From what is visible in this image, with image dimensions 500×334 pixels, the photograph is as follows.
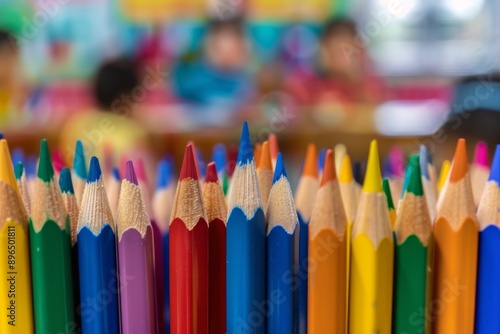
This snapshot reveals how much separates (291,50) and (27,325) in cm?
124

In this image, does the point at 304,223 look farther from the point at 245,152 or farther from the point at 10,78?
the point at 10,78

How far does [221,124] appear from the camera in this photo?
1.40 metres

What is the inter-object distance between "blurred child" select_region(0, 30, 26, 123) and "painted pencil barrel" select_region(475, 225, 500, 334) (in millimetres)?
1230

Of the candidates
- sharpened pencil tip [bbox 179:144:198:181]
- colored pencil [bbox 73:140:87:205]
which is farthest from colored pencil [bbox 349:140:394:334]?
colored pencil [bbox 73:140:87:205]

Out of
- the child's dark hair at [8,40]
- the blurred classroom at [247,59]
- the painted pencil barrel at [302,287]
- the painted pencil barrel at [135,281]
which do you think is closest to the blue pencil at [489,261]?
the painted pencil barrel at [302,287]

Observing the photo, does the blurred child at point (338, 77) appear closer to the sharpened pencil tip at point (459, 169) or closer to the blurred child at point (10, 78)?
the blurred child at point (10, 78)

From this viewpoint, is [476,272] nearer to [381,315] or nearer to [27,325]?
[381,315]

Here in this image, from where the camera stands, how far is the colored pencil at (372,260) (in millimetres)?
336

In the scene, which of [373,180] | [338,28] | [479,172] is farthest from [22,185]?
[338,28]

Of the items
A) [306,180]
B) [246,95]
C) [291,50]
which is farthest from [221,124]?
[306,180]

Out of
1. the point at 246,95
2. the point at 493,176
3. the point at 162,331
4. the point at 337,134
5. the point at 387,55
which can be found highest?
the point at 387,55

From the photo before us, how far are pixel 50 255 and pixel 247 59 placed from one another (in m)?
1.22

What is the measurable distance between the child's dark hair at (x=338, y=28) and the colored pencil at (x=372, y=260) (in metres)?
1.19

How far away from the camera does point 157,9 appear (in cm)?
147
